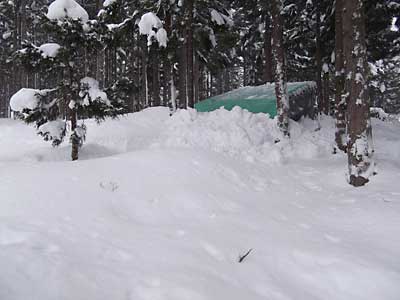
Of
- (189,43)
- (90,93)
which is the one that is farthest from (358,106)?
(189,43)

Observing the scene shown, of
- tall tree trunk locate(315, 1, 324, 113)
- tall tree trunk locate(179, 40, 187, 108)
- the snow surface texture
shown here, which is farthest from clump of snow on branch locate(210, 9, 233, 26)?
the snow surface texture

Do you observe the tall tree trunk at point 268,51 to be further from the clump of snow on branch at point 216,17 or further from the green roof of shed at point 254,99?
the clump of snow on branch at point 216,17

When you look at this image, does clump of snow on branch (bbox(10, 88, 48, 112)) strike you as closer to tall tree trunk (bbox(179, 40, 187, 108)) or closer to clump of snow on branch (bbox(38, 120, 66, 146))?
clump of snow on branch (bbox(38, 120, 66, 146))

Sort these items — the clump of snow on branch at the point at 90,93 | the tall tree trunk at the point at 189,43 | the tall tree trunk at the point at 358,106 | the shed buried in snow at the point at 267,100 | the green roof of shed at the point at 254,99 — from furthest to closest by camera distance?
the tall tree trunk at the point at 189,43 → the shed buried in snow at the point at 267,100 → the green roof of shed at the point at 254,99 → the clump of snow on branch at the point at 90,93 → the tall tree trunk at the point at 358,106

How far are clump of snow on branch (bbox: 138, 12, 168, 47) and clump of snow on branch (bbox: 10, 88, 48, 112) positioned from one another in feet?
20.0

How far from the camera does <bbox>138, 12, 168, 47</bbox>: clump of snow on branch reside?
14.0 meters

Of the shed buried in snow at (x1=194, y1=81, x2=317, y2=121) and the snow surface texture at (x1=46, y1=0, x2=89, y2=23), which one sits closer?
the snow surface texture at (x1=46, y1=0, x2=89, y2=23)

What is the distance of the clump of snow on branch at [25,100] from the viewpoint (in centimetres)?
903

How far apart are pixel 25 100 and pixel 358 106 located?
28.3 ft

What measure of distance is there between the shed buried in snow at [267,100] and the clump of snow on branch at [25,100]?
785 centimetres

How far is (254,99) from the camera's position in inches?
546

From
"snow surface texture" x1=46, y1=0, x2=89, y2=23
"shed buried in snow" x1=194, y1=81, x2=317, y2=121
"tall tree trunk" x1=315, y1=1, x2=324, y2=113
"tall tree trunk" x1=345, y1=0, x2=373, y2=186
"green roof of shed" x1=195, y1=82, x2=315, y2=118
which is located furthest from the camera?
"tall tree trunk" x1=315, y1=1, x2=324, y2=113

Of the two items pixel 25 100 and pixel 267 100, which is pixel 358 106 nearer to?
pixel 267 100

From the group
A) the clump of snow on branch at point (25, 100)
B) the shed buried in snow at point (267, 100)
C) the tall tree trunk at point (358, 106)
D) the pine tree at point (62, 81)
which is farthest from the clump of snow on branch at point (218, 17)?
the clump of snow on branch at point (25, 100)
